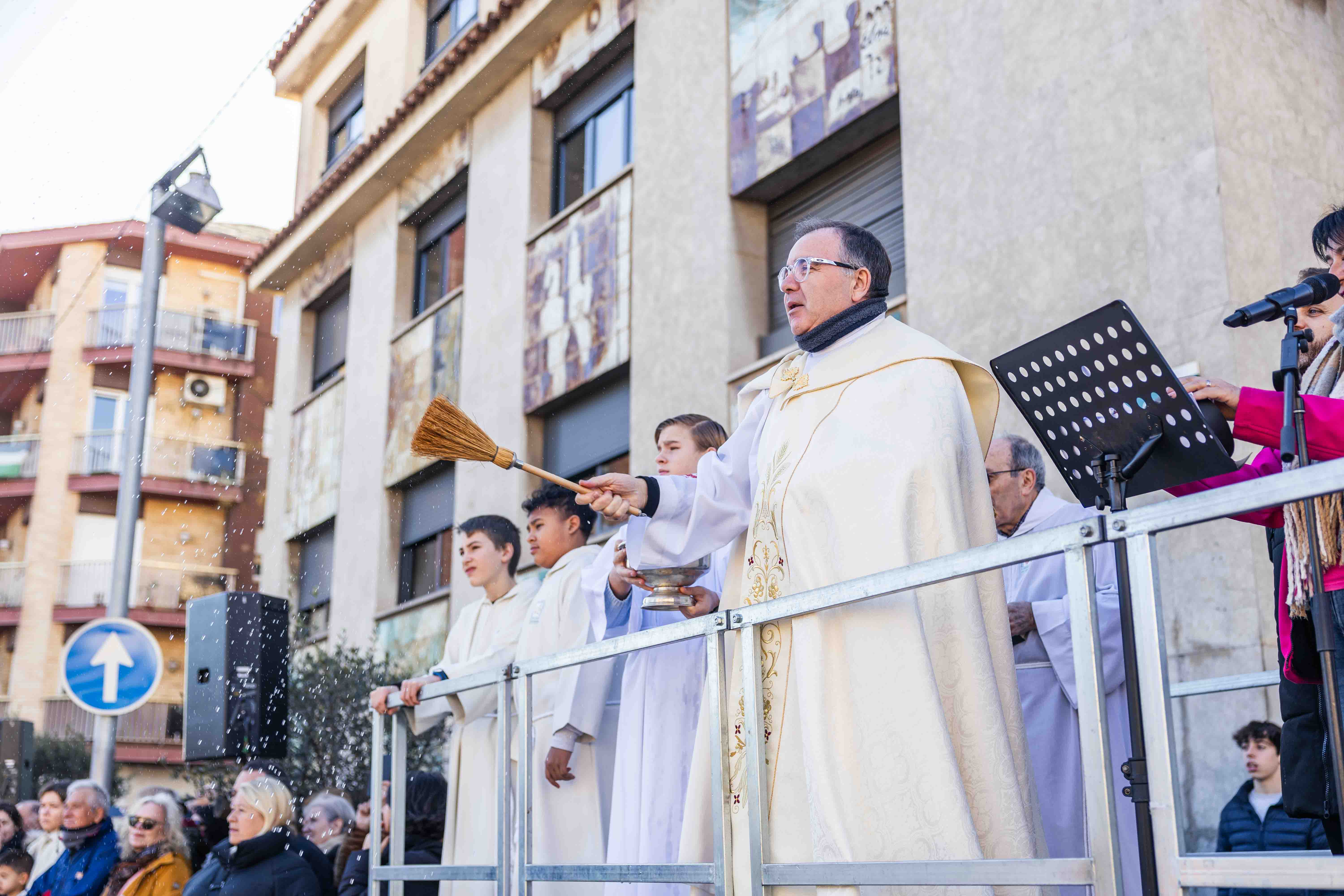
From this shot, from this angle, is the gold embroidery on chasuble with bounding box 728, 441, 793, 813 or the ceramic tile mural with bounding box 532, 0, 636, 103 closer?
the gold embroidery on chasuble with bounding box 728, 441, 793, 813

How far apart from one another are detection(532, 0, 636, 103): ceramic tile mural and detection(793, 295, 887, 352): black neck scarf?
10018 mm

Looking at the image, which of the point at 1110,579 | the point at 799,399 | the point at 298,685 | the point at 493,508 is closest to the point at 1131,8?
the point at 1110,579

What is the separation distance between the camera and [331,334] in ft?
64.7

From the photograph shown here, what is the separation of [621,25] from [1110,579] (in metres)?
10.1

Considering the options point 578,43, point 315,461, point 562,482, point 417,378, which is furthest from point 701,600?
point 315,461

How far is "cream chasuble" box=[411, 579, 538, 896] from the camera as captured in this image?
5.86 meters

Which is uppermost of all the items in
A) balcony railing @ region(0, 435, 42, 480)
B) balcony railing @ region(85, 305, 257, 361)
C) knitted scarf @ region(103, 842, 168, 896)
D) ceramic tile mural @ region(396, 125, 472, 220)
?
balcony railing @ region(85, 305, 257, 361)

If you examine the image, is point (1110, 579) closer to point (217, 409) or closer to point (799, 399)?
point (799, 399)

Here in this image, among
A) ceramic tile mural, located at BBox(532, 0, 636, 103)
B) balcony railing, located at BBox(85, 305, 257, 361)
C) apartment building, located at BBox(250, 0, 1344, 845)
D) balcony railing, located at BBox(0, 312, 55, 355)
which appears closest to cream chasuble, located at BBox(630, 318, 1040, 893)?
apartment building, located at BBox(250, 0, 1344, 845)

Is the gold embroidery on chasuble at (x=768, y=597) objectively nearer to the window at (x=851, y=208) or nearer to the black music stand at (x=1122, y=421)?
the black music stand at (x=1122, y=421)

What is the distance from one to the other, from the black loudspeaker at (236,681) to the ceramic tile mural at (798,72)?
16.3 ft

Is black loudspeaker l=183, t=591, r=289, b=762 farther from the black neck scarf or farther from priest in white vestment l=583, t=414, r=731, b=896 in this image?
the black neck scarf

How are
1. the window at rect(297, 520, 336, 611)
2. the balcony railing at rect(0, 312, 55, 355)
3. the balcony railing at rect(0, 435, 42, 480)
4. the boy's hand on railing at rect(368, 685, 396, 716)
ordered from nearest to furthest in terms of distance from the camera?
the boy's hand on railing at rect(368, 685, 396, 716), the window at rect(297, 520, 336, 611), the balcony railing at rect(0, 435, 42, 480), the balcony railing at rect(0, 312, 55, 355)

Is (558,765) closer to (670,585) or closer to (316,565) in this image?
(670,585)
